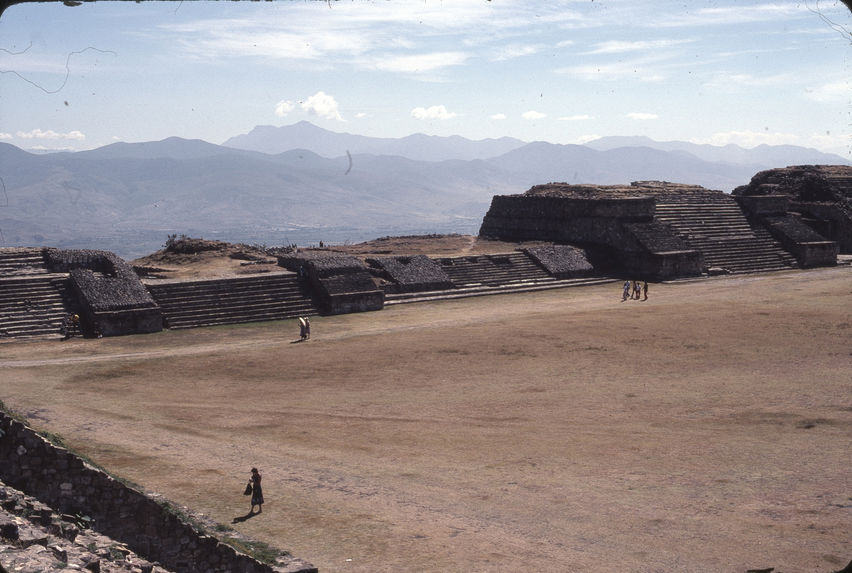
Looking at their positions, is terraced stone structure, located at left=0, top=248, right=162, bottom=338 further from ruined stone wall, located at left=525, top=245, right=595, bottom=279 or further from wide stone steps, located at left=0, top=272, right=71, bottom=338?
ruined stone wall, located at left=525, top=245, right=595, bottom=279

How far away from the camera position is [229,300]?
27.5 metres

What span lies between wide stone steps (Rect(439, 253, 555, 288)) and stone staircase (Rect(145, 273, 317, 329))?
700 cm

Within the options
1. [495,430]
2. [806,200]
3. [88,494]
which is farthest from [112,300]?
[806,200]

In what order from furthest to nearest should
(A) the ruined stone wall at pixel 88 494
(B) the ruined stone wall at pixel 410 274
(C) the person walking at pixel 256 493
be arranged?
1. (B) the ruined stone wall at pixel 410 274
2. (C) the person walking at pixel 256 493
3. (A) the ruined stone wall at pixel 88 494

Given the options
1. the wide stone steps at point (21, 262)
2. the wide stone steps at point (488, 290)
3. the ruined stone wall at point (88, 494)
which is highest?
the wide stone steps at point (21, 262)

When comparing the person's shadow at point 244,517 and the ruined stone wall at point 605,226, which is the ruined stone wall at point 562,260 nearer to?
the ruined stone wall at point 605,226

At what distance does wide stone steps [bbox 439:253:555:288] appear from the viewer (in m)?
33.1

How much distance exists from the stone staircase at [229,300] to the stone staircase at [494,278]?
3.89 metres

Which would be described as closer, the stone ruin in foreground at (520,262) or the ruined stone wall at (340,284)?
the stone ruin in foreground at (520,262)

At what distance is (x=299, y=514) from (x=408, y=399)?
6.36 meters

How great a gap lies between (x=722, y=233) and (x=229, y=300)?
2532 centimetres

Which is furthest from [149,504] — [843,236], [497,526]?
[843,236]

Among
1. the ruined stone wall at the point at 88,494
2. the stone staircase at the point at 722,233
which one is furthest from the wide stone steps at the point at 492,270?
the ruined stone wall at the point at 88,494

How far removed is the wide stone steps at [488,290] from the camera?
99.6 ft
